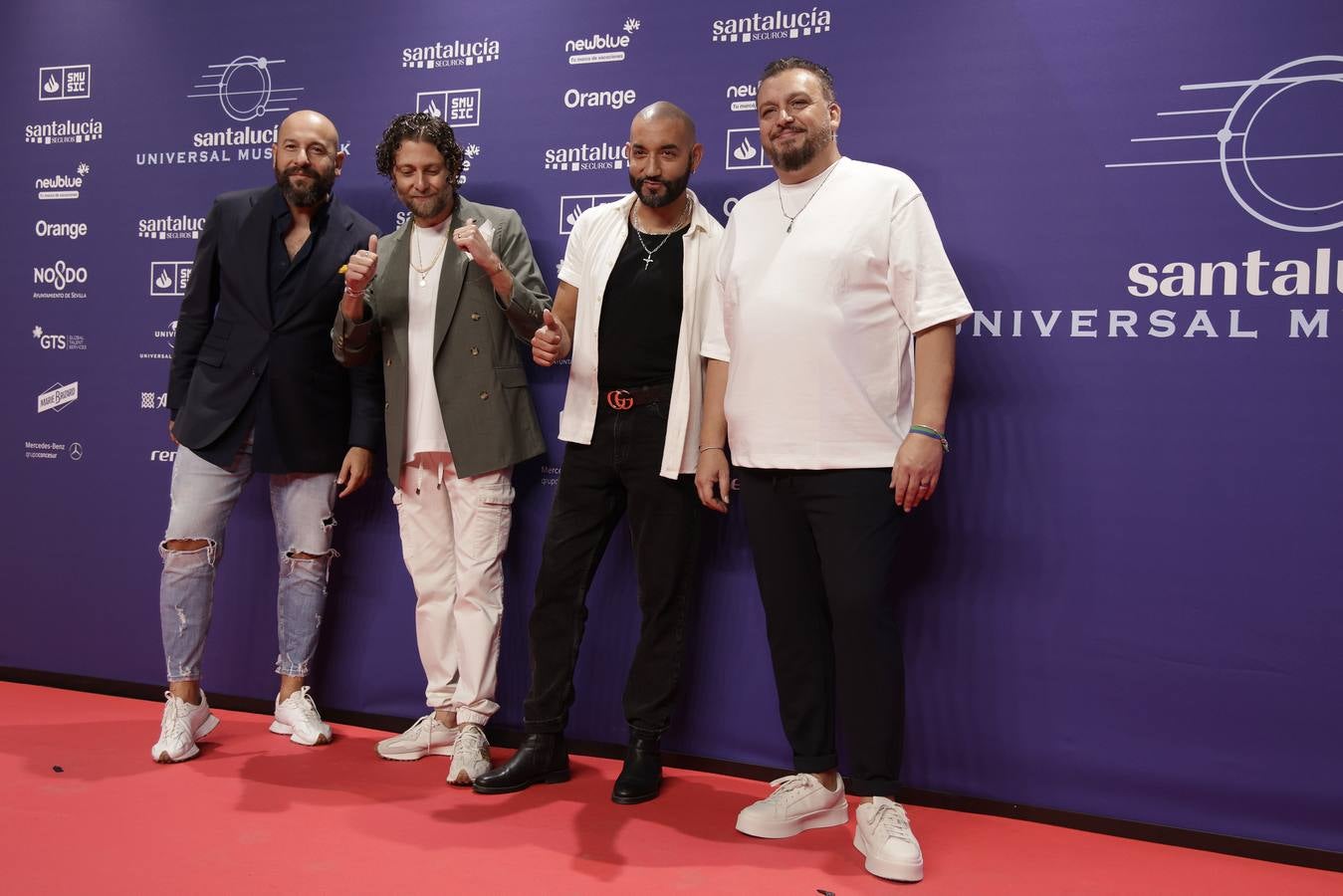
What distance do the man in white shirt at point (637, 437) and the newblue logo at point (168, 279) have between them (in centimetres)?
180

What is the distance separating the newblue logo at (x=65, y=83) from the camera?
13.6 feet

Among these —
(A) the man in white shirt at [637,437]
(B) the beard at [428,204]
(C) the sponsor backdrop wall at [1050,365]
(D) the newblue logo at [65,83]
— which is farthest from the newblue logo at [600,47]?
(D) the newblue logo at [65,83]

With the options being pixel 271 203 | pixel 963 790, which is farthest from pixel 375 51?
pixel 963 790

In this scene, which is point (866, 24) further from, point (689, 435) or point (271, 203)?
point (271, 203)

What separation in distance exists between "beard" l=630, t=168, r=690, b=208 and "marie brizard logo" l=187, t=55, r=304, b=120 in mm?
1647

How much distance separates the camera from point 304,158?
10.9 feet

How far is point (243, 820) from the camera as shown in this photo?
2.73 meters

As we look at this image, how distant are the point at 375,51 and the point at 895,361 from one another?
227cm

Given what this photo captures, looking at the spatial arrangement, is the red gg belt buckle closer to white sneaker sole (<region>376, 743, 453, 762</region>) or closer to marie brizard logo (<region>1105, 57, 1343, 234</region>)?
white sneaker sole (<region>376, 743, 453, 762</region>)

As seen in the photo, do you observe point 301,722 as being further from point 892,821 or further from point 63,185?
point 63,185

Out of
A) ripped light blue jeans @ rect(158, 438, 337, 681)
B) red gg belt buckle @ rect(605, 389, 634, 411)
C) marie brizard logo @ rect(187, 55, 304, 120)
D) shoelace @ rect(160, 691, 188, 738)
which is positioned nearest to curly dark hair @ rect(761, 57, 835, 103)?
red gg belt buckle @ rect(605, 389, 634, 411)

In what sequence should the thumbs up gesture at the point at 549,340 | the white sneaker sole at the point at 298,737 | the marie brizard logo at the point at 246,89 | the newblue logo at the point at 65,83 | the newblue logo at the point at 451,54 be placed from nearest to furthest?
the thumbs up gesture at the point at 549,340
the white sneaker sole at the point at 298,737
the newblue logo at the point at 451,54
the marie brizard logo at the point at 246,89
the newblue logo at the point at 65,83

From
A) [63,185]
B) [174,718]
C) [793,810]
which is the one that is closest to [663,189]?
[793,810]

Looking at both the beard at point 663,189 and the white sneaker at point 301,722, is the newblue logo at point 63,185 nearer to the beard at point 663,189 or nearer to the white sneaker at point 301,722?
the white sneaker at point 301,722
